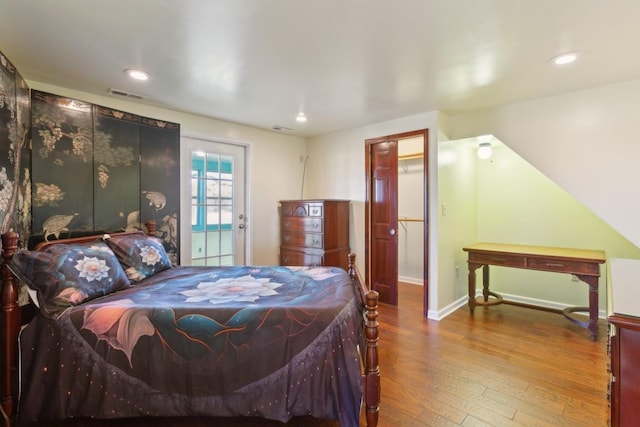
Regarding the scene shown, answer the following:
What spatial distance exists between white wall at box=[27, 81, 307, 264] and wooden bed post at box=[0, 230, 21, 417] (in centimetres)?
187

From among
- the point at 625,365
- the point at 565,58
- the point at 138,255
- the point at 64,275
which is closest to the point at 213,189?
the point at 138,255

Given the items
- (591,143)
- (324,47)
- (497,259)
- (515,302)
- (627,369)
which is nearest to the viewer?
(627,369)

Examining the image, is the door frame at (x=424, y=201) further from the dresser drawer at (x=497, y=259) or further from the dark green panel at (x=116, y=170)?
the dark green panel at (x=116, y=170)

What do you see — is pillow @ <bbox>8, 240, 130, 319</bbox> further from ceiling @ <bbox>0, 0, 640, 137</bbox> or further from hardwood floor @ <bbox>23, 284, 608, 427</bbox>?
ceiling @ <bbox>0, 0, 640, 137</bbox>

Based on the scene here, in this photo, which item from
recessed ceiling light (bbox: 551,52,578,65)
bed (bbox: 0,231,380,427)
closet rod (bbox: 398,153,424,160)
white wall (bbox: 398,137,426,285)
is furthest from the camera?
white wall (bbox: 398,137,426,285)

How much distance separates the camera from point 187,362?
160cm

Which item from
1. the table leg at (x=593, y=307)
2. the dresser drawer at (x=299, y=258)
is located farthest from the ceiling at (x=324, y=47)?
the dresser drawer at (x=299, y=258)

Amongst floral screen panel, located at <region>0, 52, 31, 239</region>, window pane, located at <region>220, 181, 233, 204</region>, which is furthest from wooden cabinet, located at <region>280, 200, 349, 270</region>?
floral screen panel, located at <region>0, 52, 31, 239</region>

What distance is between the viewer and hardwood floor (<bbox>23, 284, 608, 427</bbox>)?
1.82 metres

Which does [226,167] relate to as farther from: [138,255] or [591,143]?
[591,143]

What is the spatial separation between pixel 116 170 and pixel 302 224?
2122 mm

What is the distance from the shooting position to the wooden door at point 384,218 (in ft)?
12.8

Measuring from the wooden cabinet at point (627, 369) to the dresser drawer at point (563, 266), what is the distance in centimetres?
233

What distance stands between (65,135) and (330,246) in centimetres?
285
